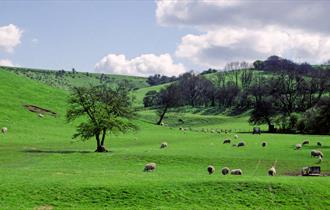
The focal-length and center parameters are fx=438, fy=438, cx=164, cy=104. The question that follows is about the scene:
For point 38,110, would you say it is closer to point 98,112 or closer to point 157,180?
point 98,112

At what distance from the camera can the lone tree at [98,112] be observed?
186ft

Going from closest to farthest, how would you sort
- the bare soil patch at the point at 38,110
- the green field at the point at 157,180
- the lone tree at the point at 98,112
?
1. the green field at the point at 157,180
2. the lone tree at the point at 98,112
3. the bare soil patch at the point at 38,110

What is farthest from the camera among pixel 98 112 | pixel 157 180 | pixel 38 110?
pixel 38 110

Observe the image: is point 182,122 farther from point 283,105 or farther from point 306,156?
point 306,156

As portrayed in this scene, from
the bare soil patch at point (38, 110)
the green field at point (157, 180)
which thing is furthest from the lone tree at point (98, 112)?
the bare soil patch at point (38, 110)

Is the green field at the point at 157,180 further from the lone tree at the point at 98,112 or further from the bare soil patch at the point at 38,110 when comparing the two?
the bare soil patch at the point at 38,110

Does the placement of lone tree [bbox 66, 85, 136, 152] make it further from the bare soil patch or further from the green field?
the bare soil patch

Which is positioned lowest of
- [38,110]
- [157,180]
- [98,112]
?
[157,180]

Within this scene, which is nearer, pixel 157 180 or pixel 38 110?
pixel 157 180

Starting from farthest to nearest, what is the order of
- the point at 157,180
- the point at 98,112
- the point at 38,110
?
the point at 38,110, the point at 98,112, the point at 157,180

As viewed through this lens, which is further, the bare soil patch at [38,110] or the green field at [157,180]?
the bare soil patch at [38,110]

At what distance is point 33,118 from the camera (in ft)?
282

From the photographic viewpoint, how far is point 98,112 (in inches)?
2292

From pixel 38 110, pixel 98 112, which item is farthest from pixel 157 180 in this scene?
pixel 38 110
